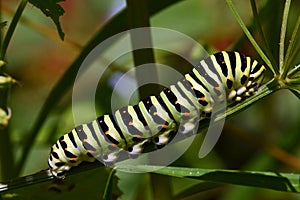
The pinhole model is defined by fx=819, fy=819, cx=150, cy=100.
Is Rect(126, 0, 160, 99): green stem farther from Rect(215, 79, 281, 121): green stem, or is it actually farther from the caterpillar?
Rect(215, 79, 281, 121): green stem

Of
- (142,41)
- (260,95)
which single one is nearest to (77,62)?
(142,41)

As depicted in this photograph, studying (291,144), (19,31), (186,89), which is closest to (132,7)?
(186,89)

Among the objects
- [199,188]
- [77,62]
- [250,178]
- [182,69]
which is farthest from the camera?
[182,69]

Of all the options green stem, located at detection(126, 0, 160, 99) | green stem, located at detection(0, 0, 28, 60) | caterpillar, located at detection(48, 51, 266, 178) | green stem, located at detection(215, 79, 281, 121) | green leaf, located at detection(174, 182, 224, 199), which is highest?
green stem, located at detection(0, 0, 28, 60)

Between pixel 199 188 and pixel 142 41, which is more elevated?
pixel 142 41

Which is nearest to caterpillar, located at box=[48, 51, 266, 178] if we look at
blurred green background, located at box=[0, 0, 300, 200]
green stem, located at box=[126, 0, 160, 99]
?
green stem, located at box=[126, 0, 160, 99]

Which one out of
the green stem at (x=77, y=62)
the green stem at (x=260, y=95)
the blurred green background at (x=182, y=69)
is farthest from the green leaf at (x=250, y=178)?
the blurred green background at (x=182, y=69)

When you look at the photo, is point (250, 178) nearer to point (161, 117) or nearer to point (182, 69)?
point (161, 117)
